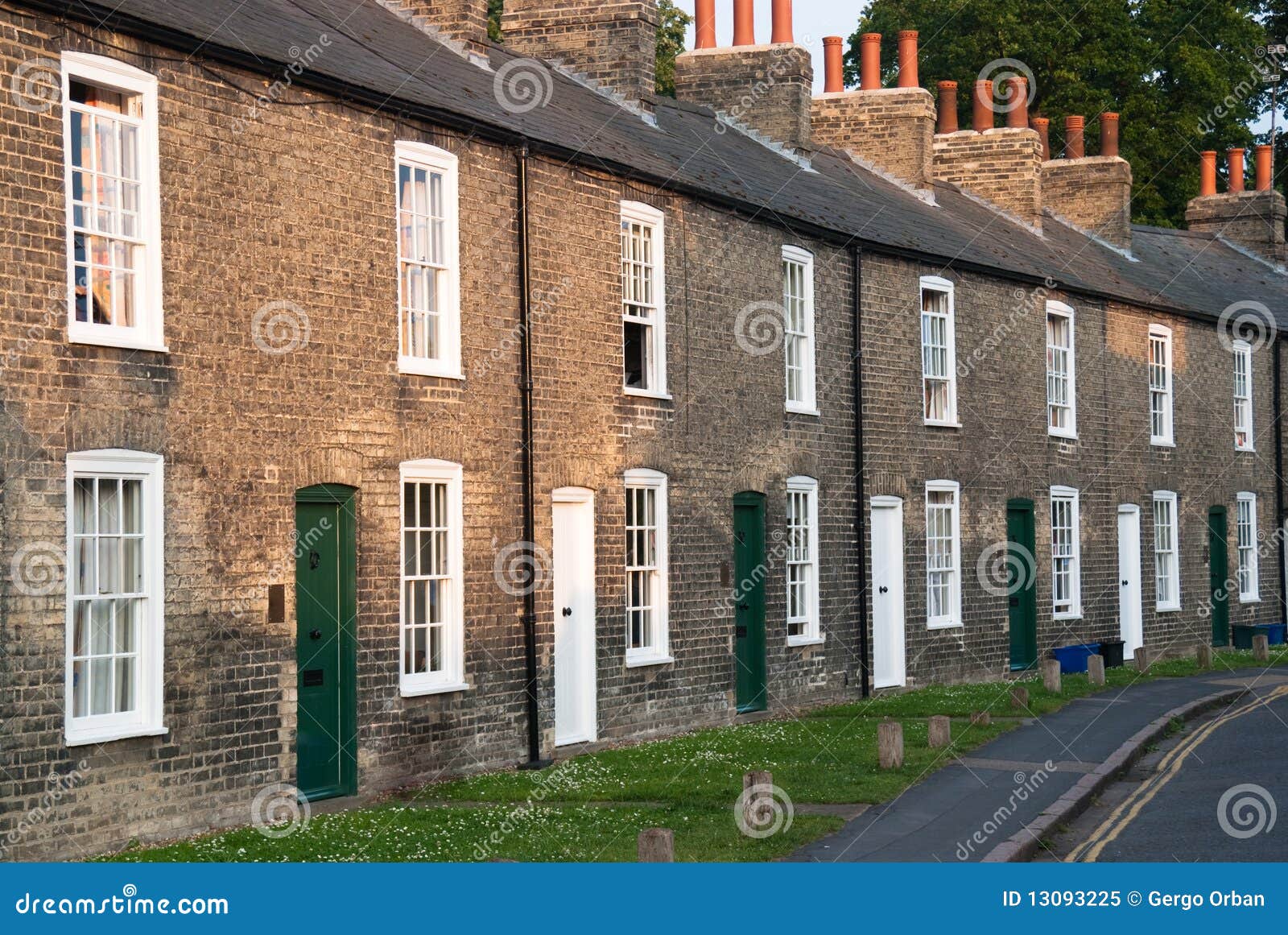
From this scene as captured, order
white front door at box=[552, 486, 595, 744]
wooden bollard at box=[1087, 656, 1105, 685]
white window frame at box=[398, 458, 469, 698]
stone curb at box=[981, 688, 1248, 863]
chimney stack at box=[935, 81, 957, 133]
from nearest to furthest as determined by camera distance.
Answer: stone curb at box=[981, 688, 1248, 863] → white window frame at box=[398, 458, 469, 698] → white front door at box=[552, 486, 595, 744] → wooden bollard at box=[1087, 656, 1105, 685] → chimney stack at box=[935, 81, 957, 133]

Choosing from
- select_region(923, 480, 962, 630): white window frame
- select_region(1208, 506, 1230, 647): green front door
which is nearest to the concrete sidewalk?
select_region(923, 480, 962, 630): white window frame

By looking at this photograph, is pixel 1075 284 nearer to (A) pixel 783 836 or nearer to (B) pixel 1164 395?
(B) pixel 1164 395

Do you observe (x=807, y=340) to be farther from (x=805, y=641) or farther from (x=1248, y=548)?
(x=1248, y=548)

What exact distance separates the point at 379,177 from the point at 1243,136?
135 ft

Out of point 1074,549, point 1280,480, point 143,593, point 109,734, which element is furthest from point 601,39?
point 1280,480

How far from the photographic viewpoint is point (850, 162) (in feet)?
102

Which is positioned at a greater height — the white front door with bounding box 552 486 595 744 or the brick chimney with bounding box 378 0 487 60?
the brick chimney with bounding box 378 0 487 60

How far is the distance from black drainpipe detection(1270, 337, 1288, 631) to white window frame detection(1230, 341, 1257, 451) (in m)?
1.15

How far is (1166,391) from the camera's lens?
34281mm

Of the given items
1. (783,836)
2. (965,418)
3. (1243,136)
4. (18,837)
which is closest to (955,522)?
(965,418)

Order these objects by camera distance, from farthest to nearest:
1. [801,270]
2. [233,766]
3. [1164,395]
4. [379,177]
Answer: [1164,395] → [801,270] → [379,177] → [233,766]

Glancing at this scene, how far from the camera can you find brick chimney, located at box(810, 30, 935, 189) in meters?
30.9

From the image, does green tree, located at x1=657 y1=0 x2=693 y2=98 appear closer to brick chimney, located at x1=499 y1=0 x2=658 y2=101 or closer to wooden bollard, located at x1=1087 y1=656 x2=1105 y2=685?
brick chimney, located at x1=499 y1=0 x2=658 y2=101

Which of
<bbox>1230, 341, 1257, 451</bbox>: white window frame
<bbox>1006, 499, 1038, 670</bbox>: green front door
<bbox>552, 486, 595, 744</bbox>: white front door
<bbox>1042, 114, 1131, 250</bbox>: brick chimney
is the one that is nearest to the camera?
<bbox>552, 486, 595, 744</bbox>: white front door
